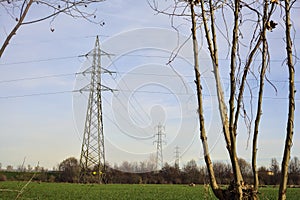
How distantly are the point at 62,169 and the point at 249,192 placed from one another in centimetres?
8073

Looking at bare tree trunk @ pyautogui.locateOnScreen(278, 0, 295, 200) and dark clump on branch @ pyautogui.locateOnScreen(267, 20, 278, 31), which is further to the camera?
dark clump on branch @ pyautogui.locateOnScreen(267, 20, 278, 31)

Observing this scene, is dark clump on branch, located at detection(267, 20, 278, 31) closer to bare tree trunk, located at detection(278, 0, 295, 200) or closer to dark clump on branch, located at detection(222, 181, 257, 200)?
bare tree trunk, located at detection(278, 0, 295, 200)

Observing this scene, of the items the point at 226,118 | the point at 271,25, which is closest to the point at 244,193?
the point at 226,118

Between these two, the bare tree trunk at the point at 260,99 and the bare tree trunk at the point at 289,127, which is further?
the bare tree trunk at the point at 260,99

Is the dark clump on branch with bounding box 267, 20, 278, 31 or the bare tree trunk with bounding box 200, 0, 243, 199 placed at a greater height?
the dark clump on branch with bounding box 267, 20, 278, 31

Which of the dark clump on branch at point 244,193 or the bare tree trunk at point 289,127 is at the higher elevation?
the bare tree trunk at point 289,127

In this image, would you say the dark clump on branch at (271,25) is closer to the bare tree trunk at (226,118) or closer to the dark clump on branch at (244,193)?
the bare tree trunk at (226,118)

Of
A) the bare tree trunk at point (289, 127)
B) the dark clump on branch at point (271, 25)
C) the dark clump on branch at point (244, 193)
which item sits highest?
the dark clump on branch at point (271, 25)

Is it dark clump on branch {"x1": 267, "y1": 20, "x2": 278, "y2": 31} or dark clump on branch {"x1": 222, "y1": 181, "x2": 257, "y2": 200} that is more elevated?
dark clump on branch {"x1": 267, "y1": 20, "x2": 278, "y2": 31}

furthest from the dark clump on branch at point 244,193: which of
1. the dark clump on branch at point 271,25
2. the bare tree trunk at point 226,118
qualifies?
the dark clump on branch at point 271,25

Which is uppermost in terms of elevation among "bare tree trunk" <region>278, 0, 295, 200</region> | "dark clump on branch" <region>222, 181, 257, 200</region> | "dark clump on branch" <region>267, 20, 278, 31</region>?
"dark clump on branch" <region>267, 20, 278, 31</region>

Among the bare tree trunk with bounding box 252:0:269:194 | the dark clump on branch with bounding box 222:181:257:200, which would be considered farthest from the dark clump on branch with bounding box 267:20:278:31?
the dark clump on branch with bounding box 222:181:257:200

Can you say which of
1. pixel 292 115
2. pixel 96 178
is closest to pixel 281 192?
pixel 292 115

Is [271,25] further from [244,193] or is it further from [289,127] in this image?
[244,193]
